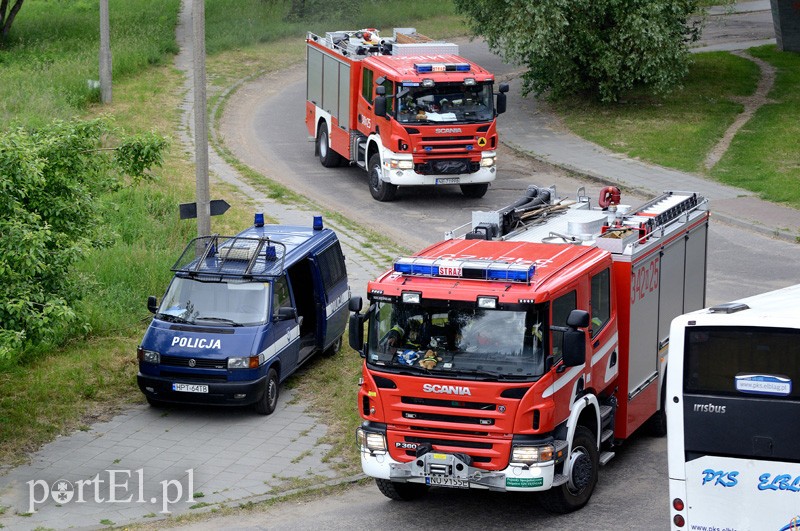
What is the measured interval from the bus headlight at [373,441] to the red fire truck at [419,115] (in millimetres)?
13533

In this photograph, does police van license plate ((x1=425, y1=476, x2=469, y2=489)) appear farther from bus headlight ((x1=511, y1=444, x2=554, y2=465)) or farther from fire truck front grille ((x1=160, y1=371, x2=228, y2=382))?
fire truck front grille ((x1=160, y1=371, x2=228, y2=382))

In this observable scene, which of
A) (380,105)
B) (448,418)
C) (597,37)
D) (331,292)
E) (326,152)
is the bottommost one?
(331,292)

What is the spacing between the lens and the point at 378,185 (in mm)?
26422

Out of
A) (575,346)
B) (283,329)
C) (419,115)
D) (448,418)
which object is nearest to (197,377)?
(283,329)

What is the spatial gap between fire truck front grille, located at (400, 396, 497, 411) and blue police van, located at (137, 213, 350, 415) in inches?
154

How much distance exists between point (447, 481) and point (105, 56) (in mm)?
23458

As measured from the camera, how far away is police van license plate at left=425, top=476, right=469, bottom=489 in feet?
37.5

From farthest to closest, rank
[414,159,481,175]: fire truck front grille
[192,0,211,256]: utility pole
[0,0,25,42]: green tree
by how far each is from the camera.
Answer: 1. [0,0,25,42]: green tree
2. [414,159,481,175]: fire truck front grille
3. [192,0,211,256]: utility pole

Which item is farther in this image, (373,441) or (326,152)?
(326,152)

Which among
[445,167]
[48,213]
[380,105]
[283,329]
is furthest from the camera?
[445,167]

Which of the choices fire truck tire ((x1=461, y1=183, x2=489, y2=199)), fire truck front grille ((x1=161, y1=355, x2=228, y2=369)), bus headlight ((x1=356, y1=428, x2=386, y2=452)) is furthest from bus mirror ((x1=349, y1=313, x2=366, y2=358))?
fire truck tire ((x1=461, y1=183, x2=489, y2=199))

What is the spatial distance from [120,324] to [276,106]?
19.1m

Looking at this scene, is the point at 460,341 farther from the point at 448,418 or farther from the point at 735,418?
A: the point at 735,418

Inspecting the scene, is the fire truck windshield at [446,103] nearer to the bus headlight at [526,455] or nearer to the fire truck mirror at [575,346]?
the fire truck mirror at [575,346]
